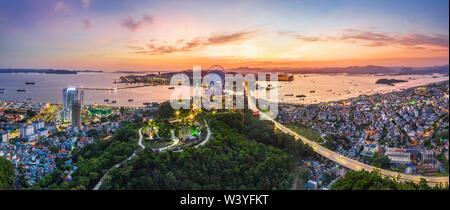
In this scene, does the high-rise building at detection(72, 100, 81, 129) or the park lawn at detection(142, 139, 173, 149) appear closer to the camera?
the park lawn at detection(142, 139, 173, 149)

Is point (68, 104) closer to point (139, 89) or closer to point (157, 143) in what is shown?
point (157, 143)

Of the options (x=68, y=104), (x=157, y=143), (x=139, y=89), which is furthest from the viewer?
(x=139, y=89)

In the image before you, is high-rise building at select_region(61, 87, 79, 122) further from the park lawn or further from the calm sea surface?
the park lawn

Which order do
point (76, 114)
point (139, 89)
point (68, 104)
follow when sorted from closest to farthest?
1. point (76, 114)
2. point (68, 104)
3. point (139, 89)

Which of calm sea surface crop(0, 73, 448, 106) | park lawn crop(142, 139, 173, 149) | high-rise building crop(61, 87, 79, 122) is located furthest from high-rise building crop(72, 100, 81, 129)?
park lawn crop(142, 139, 173, 149)

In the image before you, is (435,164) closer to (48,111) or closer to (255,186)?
(255,186)

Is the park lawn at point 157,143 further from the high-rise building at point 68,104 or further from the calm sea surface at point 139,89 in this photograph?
the calm sea surface at point 139,89

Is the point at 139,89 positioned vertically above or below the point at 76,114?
above

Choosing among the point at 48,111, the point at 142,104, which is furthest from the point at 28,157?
the point at 142,104

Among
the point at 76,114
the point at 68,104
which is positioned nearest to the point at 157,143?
the point at 76,114

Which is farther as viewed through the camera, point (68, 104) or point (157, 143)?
point (68, 104)

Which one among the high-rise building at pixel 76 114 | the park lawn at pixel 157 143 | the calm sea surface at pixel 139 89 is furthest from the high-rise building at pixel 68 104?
the park lawn at pixel 157 143
